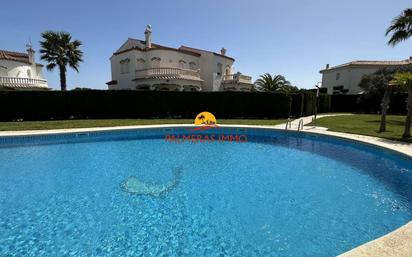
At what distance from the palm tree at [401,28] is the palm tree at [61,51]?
120ft

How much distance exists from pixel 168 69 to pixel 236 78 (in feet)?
37.8

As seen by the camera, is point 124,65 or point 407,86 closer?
point 407,86

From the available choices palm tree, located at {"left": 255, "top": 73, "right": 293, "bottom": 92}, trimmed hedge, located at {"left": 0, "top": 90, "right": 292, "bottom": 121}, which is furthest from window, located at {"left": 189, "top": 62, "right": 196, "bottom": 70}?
palm tree, located at {"left": 255, "top": 73, "right": 293, "bottom": 92}

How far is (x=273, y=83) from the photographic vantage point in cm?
3641

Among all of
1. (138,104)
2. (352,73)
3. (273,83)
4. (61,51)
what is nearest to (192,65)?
(138,104)

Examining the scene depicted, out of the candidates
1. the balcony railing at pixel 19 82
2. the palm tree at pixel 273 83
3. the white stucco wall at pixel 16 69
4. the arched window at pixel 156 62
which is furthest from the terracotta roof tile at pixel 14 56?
the palm tree at pixel 273 83

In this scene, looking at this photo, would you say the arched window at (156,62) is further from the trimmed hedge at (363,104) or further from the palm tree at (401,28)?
the trimmed hedge at (363,104)

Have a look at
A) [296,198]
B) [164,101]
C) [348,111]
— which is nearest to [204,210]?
[296,198]

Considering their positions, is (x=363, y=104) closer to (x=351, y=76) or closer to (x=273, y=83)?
(x=351, y=76)

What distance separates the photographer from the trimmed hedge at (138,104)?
19.9 metres

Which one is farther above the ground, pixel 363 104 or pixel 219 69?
pixel 219 69

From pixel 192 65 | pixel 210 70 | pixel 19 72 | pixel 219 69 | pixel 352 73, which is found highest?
pixel 352 73

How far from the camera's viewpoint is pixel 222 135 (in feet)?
54.6

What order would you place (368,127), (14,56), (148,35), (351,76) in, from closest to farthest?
(368,127)
(148,35)
(14,56)
(351,76)
